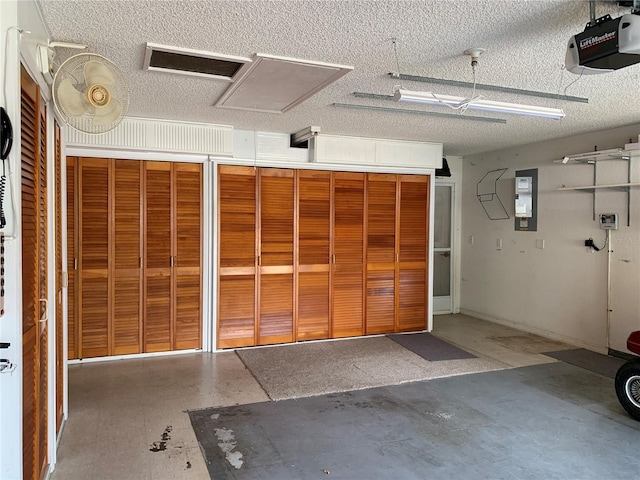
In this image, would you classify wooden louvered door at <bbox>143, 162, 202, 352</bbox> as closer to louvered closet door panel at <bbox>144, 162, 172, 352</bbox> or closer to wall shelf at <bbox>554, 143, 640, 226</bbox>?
louvered closet door panel at <bbox>144, 162, 172, 352</bbox>

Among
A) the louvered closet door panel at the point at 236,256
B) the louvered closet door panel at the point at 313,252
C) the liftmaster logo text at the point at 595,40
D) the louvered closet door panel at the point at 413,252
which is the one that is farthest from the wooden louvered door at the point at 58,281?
the louvered closet door panel at the point at 413,252

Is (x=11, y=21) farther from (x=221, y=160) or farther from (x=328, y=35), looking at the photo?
(x=221, y=160)

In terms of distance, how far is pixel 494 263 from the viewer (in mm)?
7102

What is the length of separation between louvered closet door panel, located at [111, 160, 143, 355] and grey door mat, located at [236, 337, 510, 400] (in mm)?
1224

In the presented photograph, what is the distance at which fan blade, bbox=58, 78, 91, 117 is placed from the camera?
2488mm

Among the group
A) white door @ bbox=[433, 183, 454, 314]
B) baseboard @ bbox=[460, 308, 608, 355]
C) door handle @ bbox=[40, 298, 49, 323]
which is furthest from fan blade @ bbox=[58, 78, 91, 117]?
white door @ bbox=[433, 183, 454, 314]

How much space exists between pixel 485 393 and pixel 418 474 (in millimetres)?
1602

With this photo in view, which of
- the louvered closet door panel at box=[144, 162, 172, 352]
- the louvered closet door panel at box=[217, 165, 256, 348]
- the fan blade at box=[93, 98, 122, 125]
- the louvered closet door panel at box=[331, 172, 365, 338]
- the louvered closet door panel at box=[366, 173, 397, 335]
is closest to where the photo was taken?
the fan blade at box=[93, 98, 122, 125]

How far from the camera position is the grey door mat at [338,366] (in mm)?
→ 4402

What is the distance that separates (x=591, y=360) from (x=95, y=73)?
17.7 feet

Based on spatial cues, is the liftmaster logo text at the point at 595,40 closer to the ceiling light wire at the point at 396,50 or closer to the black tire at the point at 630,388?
the ceiling light wire at the point at 396,50

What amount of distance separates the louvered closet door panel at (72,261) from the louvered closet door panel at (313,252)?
2.44 m

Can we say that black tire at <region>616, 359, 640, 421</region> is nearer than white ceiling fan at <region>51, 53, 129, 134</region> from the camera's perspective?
No

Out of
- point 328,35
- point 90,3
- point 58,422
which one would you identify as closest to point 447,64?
point 328,35
